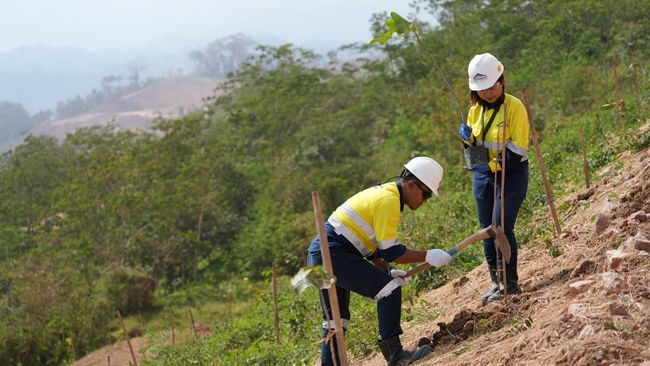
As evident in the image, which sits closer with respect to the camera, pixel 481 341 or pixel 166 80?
pixel 481 341

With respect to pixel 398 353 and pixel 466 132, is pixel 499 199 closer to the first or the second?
pixel 466 132

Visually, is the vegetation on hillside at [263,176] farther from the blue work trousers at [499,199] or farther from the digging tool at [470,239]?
the digging tool at [470,239]

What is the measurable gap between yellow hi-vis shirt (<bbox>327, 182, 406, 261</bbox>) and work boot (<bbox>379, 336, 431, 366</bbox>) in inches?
23.0

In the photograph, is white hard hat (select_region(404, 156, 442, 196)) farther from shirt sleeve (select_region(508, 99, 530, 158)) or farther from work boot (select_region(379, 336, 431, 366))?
work boot (select_region(379, 336, 431, 366))

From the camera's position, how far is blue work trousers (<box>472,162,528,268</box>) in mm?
4762

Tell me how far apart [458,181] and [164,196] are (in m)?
11.0

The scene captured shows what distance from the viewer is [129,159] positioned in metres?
23.6

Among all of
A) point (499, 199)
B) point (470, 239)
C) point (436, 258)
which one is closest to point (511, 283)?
point (470, 239)

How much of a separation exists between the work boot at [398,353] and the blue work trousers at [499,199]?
804mm

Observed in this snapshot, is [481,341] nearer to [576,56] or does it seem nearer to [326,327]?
[326,327]

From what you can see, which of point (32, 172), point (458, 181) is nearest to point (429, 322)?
point (458, 181)

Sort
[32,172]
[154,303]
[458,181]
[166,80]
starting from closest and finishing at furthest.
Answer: [458,181]
[154,303]
[32,172]
[166,80]

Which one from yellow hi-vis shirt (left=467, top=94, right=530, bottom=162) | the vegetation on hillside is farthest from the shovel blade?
the vegetation on hillside

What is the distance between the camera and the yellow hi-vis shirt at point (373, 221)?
4332mm
